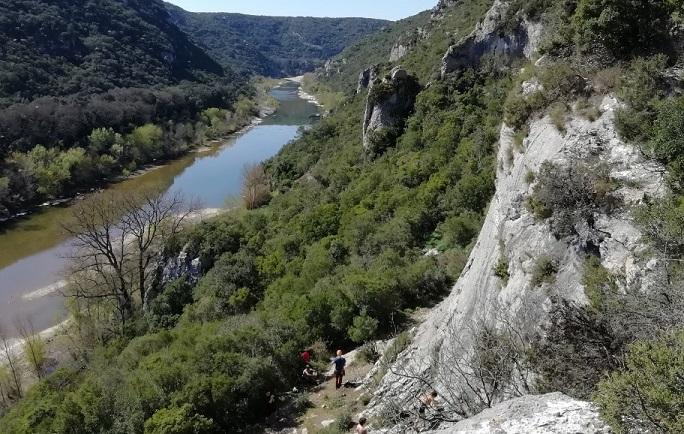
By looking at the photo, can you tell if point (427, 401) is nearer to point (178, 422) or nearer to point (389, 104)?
point (178, 422)

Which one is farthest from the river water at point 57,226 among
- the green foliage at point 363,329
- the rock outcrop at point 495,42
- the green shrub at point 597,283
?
the green shrub at point 597,283

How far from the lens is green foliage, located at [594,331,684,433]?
404cm

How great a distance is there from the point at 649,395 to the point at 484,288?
6.07 meters

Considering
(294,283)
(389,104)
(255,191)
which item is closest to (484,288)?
(294,283)

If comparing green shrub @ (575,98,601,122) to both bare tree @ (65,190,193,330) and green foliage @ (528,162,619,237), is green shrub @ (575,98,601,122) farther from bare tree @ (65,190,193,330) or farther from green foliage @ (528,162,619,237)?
bare tree @ (65,190,193,330)

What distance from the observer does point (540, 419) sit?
4656mm

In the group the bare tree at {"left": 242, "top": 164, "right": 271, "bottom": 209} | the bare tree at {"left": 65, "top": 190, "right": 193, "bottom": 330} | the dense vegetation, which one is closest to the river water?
the bare tree at {"left": 65, "top": 190, "right": 193, "bottom": 330}

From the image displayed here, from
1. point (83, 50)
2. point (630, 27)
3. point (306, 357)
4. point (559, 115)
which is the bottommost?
point (306, 357)

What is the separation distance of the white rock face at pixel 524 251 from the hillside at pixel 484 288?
0.04m

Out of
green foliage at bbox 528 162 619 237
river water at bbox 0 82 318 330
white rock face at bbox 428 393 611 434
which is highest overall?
green foliage at bbox 528 162 619 237

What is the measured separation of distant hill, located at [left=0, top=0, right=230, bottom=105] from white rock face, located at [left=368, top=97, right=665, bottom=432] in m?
79.0

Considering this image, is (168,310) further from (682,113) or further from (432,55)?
(432,55)

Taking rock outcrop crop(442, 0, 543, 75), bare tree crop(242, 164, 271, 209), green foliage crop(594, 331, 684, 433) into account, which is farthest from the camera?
bare tree crop(242, 164, 271, 209)

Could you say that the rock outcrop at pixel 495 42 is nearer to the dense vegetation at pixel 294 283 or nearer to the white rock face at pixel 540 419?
the dense vegetation at pixel 294 283
